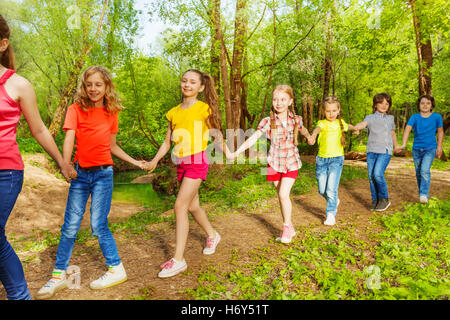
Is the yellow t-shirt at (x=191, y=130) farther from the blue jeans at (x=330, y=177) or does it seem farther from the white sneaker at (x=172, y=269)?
the blue jeans at (x=330, y=177)

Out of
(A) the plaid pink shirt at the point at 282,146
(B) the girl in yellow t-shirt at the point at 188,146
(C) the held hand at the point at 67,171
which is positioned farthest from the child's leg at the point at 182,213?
(A) the plaid pink shirt at the point at 282,146

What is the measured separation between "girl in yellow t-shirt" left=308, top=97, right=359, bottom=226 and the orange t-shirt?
10.9 ft

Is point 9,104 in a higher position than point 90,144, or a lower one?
higher

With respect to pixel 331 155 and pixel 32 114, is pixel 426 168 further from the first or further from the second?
pixel 32 114

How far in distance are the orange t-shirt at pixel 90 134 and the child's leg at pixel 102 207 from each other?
136 millimetres

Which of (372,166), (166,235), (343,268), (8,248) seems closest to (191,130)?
(8,248)

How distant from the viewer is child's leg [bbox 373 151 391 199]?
18.2ft

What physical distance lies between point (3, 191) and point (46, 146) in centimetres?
46

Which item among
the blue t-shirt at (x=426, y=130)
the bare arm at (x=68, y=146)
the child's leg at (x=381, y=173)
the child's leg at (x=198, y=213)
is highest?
the blue t-shirt at (x=426, y=130)

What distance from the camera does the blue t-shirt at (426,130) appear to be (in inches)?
229

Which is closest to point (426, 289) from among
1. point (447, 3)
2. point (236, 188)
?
point (236, 188)

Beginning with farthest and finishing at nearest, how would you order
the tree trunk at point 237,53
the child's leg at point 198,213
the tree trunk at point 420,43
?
the tree trunk at point 237,53 < the tree trunk at point 420,43 < the child's leg at point 198,213

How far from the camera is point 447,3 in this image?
7.11 metres
